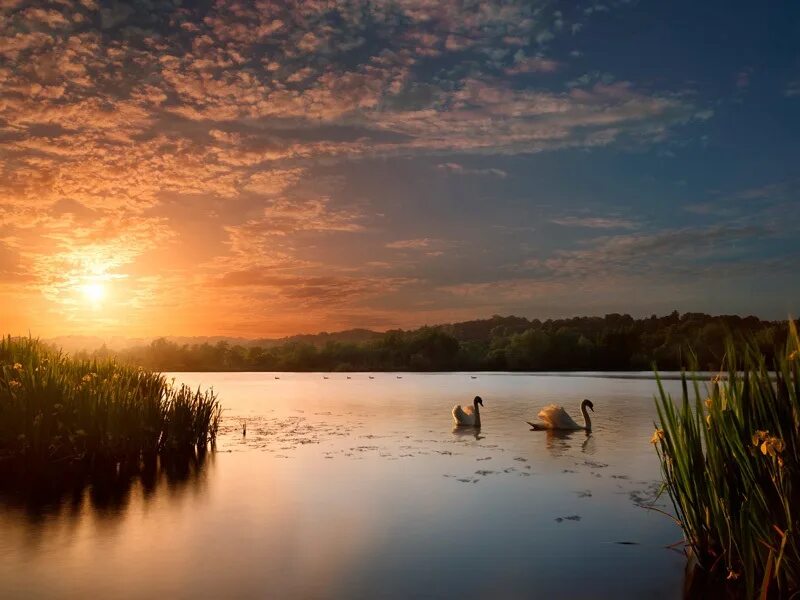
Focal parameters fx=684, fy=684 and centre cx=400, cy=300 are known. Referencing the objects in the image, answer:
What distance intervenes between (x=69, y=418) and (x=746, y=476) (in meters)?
14.2

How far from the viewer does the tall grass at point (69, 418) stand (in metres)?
15.3

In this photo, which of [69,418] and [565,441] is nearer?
[69,418]

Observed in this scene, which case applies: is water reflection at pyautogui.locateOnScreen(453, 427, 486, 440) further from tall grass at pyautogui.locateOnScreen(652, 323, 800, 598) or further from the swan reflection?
tall grass at pyautogui.locateOnScreen(652, 323, 800, 598)

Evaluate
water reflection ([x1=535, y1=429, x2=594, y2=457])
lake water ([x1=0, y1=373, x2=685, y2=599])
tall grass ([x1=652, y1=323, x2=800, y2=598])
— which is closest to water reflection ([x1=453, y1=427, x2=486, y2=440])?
water reflection ([x1=535, y1=429, x2=594, y2=457])

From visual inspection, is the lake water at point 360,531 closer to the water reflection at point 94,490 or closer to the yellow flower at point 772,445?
the water reflection at point 94,490

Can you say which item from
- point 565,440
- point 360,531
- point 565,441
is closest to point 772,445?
point 360,531

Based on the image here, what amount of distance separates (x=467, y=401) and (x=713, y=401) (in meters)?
42.1

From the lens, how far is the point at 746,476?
23.8ft

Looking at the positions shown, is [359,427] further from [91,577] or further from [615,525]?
[91,577]

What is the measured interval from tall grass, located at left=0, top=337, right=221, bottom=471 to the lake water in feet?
5.37

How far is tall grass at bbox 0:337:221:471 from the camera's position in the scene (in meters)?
15.3

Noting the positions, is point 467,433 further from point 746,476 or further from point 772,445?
point 772,445

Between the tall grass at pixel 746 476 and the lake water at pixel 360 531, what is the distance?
1015 mm

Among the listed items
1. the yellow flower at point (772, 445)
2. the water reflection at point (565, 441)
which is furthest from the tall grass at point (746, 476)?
the water reflection at point (565, 441)
